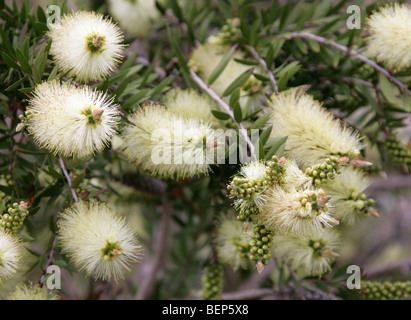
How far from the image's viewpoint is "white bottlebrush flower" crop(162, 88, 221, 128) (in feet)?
3.27

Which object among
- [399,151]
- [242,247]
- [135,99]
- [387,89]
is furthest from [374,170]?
[135,99]

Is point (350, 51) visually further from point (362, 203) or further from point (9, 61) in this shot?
point (9, 61)

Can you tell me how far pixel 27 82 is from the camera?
958 mm

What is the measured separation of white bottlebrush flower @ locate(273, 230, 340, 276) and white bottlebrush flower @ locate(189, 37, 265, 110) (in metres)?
0.37

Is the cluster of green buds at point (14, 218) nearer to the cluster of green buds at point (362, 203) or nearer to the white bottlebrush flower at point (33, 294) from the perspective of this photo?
the white bottlebrush flower at point (33, 294)

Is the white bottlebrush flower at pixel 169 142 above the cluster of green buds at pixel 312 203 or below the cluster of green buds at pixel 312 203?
above

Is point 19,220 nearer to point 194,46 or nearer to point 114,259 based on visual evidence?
point 114,259

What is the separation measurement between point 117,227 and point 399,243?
1644 millimetres

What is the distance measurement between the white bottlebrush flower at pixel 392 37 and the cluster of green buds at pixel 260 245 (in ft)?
1.98

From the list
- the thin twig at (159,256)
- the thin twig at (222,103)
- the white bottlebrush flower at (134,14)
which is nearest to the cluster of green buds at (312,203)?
the thin twig at (222,103)

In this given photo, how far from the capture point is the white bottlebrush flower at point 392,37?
99 centimetres

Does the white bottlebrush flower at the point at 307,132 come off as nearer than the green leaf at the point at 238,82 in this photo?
Yes

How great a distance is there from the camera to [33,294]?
0.88 meters
